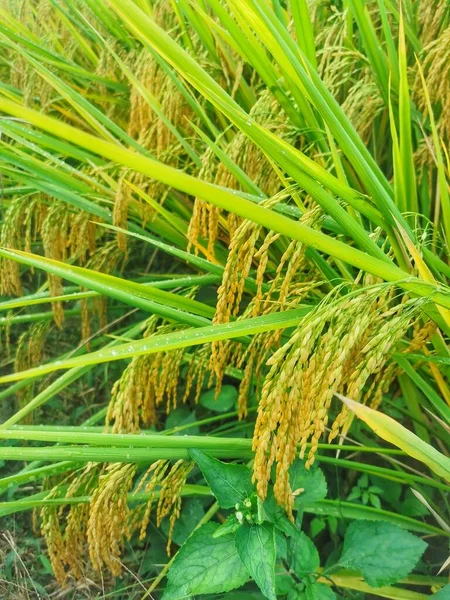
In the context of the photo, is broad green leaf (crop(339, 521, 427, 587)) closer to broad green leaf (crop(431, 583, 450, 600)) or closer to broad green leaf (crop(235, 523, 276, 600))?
broad green leaf (crop(431, 583, 450, 600))

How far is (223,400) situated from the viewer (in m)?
1.53

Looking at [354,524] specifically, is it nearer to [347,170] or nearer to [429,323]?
[429,323]

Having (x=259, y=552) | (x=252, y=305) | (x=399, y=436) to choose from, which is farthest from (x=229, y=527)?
(x=252, y=305)

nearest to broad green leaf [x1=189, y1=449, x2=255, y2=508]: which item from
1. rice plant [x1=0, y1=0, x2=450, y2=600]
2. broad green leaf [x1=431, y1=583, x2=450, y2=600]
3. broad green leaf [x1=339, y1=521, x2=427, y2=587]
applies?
rice plant [x1=0, y1=0, x2=450, y2=600]

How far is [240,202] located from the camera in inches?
27.5

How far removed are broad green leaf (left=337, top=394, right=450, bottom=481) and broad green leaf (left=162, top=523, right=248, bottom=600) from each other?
371mm

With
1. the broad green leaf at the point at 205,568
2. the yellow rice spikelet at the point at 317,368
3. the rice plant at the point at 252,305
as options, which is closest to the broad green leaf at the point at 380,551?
the rice plant at the point at 252,305

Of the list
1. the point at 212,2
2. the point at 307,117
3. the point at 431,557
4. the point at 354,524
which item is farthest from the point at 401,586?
the point at 212,2

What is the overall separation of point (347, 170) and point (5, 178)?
106 centimetres

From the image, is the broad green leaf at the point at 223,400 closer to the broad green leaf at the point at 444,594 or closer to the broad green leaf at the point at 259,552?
the broad green leaf at the point at 259,552

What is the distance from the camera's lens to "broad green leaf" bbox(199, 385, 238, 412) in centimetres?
151

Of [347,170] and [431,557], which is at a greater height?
[347,170]

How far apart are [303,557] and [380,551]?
0.15 metres

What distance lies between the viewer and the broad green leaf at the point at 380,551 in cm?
110
